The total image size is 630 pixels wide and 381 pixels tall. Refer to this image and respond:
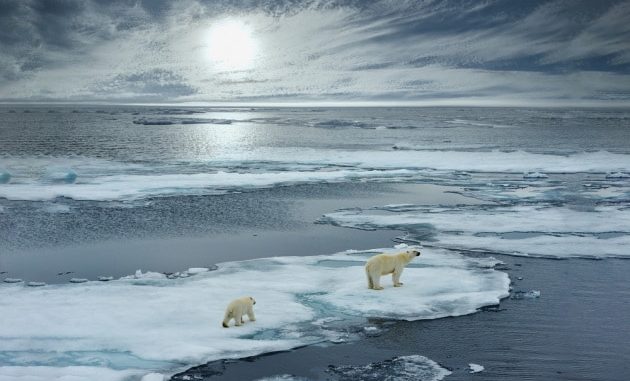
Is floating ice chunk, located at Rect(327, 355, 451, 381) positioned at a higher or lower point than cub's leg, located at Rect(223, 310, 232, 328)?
lower

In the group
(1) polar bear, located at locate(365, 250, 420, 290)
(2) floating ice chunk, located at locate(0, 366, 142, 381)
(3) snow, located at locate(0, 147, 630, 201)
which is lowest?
(2) floating ice chunk, located at locate(0, 366, 142, 381)

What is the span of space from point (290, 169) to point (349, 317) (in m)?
19.4

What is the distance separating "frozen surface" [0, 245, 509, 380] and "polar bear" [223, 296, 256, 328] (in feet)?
Answer: 0.41

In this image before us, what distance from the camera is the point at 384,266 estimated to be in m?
10.3

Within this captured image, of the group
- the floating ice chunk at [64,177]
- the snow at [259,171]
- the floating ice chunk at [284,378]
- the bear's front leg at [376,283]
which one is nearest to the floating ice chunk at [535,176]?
the snow at [259,171]

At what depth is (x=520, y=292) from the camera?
1034cm

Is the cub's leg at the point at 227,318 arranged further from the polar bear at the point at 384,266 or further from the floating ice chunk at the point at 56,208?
the floating ice chunk at the point at 56,208

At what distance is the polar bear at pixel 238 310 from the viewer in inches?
335

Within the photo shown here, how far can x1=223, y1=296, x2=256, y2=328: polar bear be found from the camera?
27.9ft

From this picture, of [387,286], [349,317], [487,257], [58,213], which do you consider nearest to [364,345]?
[349,317]

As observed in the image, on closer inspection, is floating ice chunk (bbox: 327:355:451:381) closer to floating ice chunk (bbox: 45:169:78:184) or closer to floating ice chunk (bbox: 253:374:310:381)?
floating ice chunk (bbox: 253:374:310:381)

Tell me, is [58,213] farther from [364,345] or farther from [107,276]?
[364,345]

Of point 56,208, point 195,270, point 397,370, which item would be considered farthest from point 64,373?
point 56,208

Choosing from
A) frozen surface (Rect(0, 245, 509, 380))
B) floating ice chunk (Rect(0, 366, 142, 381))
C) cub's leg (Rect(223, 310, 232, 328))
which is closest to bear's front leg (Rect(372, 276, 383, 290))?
frozen surface (Rect(0, 245, 509, 380))
